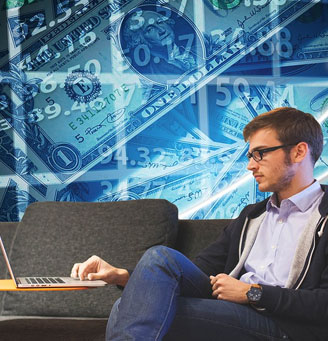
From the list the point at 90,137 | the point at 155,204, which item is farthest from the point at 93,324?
the point at 90,137

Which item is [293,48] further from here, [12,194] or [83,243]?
[83,243]

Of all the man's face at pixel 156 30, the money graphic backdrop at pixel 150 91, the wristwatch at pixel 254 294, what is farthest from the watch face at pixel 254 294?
the man's face at pixel 156 30

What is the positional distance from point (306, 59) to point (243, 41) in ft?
1.41

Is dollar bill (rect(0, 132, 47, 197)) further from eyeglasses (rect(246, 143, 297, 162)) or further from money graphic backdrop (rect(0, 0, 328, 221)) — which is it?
eyeglasses (rect(246, 143, 297, 162))

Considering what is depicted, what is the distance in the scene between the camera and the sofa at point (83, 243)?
7.27 ft

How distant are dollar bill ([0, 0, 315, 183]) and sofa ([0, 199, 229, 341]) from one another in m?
1.40

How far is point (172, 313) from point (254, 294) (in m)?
0.22

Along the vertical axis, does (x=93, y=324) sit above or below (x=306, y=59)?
below

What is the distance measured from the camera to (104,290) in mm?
2240

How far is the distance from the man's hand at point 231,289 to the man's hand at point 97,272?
10.6 inches

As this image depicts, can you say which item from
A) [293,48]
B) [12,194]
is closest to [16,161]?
[12,194]

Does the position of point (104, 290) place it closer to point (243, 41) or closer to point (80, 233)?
point (80, 233)

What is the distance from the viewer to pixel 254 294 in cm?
152

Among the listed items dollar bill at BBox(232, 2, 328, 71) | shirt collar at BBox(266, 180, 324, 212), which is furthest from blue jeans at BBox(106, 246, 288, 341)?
dollar bill at BBox(232, 2, 328, 71)
